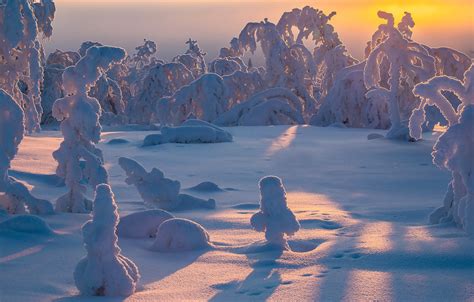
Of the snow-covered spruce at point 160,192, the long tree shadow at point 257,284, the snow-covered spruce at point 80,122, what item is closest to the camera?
the long tree shadow at point 257,284

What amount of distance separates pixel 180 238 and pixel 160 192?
71.4 inches

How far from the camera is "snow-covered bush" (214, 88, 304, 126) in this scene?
1916cm

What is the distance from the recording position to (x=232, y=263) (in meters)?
4.19

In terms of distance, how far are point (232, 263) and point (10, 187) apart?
226cm

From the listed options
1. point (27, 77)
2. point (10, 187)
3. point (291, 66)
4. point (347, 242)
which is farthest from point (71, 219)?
point (291, 66)

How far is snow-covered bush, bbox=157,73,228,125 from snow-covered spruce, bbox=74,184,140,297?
657 inches

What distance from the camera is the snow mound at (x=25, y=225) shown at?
4.79 m

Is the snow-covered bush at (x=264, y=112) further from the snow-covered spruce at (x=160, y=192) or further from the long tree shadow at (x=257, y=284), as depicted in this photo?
the long tree shadow at (x=257, y=284)

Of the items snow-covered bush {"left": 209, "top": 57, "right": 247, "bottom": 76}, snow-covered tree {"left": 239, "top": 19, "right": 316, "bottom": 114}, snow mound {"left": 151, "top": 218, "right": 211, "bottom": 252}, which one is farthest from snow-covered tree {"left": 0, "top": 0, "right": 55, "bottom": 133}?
snow-covered bush {"left": 209, "top": 57, "right": 247, "bottom": 76}

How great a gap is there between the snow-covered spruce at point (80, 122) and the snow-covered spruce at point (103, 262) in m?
2.32

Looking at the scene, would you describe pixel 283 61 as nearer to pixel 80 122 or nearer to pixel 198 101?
pixel 198 101

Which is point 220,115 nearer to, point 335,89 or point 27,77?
point 335,89

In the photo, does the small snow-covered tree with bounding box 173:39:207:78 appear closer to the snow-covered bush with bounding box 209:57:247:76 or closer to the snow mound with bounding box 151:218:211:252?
the snow-covered bush with bounding box 209:57:247:76

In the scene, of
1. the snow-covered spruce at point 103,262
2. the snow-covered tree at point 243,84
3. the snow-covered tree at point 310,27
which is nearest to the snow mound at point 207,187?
the snow-covered spruce at point 103,262
